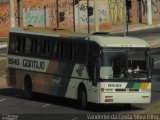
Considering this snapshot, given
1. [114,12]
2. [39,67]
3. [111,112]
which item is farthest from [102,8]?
[111,112]

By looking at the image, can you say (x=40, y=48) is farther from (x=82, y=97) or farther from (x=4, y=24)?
(x=4, y=24)

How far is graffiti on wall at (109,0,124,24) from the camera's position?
84562 mm

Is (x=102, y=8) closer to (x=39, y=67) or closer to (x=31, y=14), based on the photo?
(x=31, y=14)

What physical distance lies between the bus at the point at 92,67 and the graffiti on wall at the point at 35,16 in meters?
45.8

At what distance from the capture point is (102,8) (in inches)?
3246

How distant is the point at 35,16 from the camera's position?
249 ft

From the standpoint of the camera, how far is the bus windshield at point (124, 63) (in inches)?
953

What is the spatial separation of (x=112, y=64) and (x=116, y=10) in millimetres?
61700

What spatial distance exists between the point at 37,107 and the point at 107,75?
363cm

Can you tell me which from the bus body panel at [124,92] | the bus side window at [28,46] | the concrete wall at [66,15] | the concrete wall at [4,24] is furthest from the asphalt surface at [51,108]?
the concrete wall at [66,15]

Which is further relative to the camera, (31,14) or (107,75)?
(31,14)

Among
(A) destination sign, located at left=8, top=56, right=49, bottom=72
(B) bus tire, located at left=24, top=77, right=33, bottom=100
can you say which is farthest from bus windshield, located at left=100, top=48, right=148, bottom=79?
(B) bus tire, located at left=24, top=77, right=33, bottom=100

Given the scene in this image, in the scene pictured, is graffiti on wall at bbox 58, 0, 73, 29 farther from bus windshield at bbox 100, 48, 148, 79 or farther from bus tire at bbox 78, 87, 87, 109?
bus windshield at bbox 100, 48, 148, 79

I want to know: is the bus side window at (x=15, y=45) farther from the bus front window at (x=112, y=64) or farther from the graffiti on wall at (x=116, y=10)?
the graffiti on wall at (x=116, y=10)
